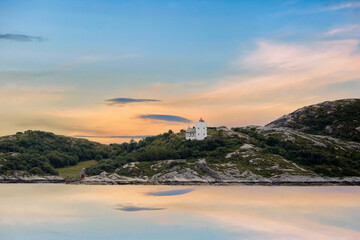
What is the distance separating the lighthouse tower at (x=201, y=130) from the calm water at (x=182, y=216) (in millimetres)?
78533

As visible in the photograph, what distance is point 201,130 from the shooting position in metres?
180

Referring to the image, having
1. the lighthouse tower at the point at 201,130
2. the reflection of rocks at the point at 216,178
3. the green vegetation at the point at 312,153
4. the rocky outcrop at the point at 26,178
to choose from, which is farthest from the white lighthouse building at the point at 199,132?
the rocky outcrop at the point at 26,178

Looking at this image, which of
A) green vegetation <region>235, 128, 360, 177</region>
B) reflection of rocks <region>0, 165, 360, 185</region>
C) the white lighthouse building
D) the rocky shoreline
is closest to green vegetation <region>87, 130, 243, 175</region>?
the white lighthouse building

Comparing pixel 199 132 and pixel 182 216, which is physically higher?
pixel 199 132

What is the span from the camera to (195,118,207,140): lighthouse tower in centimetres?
17936

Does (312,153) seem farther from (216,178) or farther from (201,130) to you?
(201,130)

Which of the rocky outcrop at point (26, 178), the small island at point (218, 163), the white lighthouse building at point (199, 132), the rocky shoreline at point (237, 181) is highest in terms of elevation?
the white lighthouse building at point (199, 132)

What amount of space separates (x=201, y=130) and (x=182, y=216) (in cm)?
11284

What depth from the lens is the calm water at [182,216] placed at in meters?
54.7

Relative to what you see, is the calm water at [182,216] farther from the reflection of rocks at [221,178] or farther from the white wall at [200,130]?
the white wall at [200,130]

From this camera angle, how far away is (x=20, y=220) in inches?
2640

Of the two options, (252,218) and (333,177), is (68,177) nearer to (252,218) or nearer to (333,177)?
(333,177)

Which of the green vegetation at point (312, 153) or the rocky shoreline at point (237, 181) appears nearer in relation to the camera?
the rocky shoreline at point (237, 181)

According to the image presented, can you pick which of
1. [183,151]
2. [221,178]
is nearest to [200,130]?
[183,151]
